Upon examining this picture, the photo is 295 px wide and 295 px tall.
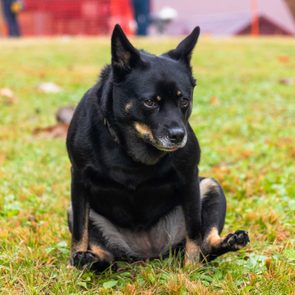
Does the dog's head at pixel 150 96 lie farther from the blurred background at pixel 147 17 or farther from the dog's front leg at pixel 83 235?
the blurred background at pixel 147 17

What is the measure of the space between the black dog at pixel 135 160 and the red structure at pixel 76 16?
67.8ft

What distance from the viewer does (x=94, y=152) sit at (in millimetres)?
3381

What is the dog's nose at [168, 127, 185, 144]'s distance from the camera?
10.5 feet

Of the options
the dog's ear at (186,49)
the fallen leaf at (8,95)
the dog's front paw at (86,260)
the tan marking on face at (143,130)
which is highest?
the dog's ear at (186,49)

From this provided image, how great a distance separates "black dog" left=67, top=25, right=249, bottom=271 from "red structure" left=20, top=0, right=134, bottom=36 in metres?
20.7

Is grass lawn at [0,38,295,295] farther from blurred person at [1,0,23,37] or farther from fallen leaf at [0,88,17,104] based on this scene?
blurred person at [1,0,23,37]

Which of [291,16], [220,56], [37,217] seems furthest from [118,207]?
[291,16]

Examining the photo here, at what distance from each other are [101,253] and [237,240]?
34.1 inches

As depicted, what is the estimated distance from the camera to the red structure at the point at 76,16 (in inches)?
947

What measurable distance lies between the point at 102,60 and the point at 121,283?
509 inches

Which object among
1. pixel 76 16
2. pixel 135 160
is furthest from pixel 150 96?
pixel 76 16

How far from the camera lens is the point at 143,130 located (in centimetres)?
337

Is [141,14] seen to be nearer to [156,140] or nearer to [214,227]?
[214,227]

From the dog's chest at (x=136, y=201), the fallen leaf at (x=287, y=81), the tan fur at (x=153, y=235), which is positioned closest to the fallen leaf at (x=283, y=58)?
the fallen leaf at (x=287, y=81)
